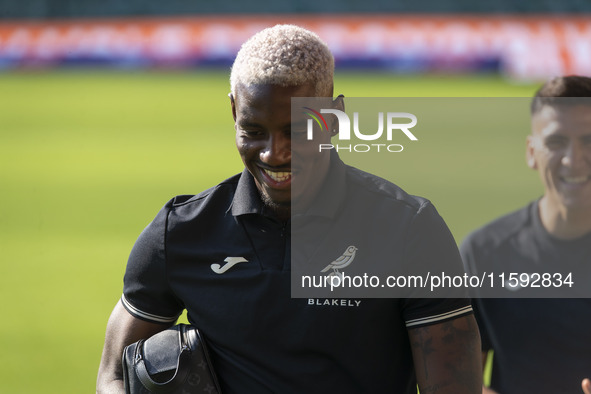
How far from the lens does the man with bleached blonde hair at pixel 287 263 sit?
2.20 meters

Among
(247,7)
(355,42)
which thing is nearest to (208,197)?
(355,42)

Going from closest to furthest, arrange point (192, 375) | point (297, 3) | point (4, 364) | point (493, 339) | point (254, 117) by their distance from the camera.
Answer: point (254, 117) < point (192, 375) < point (493, 339) < point (4, 364) < point (297, 3)

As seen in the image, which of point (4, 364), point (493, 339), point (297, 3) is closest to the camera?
point (493, 339)

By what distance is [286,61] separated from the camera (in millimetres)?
2191

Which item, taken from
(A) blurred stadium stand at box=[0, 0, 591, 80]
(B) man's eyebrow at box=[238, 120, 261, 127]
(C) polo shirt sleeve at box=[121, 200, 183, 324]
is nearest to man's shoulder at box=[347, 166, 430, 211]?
(B) man's eyebrow at box=[238, 120, 261, 127]

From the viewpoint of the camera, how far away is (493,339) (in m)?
2.92

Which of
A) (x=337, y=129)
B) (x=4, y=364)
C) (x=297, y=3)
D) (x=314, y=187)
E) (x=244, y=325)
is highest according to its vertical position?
(x=297, y=3)

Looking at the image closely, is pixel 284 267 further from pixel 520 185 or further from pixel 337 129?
pixel 520 185

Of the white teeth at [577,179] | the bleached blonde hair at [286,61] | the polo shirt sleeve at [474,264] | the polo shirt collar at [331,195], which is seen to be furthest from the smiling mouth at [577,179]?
the bleached blonde hair at [286,61]

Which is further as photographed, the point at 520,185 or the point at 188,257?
the point at 520,185

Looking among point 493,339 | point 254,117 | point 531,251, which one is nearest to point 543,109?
point 531,251

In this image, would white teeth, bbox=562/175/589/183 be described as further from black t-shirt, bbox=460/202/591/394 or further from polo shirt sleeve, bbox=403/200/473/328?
polo shirt sleeve, bbox=403/200/473/328

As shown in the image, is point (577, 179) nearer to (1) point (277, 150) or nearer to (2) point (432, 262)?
(2) point (432, 262)

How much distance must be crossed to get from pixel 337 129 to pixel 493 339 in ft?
3.45
